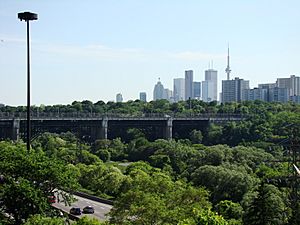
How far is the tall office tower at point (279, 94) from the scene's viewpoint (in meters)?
172

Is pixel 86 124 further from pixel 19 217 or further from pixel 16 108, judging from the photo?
pixel 19 217

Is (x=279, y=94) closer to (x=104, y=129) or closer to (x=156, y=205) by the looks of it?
(x=104, y=129)

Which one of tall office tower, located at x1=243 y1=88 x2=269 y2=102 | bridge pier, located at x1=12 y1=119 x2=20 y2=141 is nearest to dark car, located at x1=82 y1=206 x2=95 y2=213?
bridge pier, located at x1=12 y1=119 x2=20 y2=141

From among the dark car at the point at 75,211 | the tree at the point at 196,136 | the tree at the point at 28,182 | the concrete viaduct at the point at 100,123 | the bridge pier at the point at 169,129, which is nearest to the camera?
the tree at the point at 28,182

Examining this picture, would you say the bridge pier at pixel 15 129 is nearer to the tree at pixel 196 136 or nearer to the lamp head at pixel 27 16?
the tree at pixel 196 136

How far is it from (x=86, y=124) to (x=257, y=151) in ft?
133

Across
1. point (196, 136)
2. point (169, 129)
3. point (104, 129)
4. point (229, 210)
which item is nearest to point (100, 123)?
point (104, 129)

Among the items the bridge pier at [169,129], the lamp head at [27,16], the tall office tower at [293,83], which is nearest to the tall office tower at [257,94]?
the tall office tower at [293,83]

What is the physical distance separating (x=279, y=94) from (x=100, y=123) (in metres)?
95.6

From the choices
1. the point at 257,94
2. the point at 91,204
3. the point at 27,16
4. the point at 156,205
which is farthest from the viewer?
the point at 257,94

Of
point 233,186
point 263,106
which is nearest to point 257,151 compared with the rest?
point 233,186

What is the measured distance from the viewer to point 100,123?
9212 cm

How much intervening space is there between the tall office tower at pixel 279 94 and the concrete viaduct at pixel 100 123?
71192mm

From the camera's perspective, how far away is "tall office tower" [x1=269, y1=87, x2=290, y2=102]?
172 m
